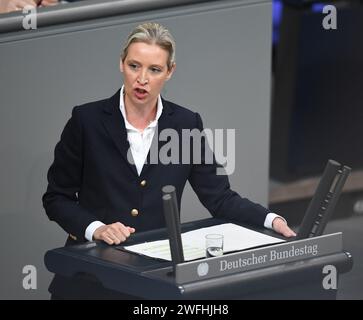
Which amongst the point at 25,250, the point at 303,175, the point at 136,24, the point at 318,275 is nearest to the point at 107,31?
the point at 136,24

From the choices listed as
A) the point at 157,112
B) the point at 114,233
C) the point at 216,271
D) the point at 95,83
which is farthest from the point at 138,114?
the point at 216,271

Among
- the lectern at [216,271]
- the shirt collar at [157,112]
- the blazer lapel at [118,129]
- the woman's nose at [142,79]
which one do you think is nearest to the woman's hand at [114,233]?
the lectern at [216,271]

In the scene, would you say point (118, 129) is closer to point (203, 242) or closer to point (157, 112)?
point (157, 112)

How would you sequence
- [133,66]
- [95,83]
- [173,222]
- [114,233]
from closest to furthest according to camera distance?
[173,222]
[114,233]
[133,66]
[95,83]

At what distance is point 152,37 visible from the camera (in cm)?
410

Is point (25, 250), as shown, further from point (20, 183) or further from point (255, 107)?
point (255, 107)

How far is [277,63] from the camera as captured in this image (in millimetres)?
7723

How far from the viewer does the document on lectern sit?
393 cm

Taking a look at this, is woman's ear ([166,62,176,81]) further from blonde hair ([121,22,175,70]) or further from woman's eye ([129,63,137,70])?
woman's eye ([129,63,137,70])

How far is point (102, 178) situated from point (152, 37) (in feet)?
1.43

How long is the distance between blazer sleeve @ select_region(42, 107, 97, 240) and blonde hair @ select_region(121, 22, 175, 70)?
0.27m

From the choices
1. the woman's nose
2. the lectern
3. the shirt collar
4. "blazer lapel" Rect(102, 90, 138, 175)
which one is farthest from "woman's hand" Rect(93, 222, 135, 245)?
the woman's nose

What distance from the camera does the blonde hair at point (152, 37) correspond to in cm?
410

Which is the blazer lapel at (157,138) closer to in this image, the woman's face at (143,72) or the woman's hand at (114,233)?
the woman's face at (143,72)
